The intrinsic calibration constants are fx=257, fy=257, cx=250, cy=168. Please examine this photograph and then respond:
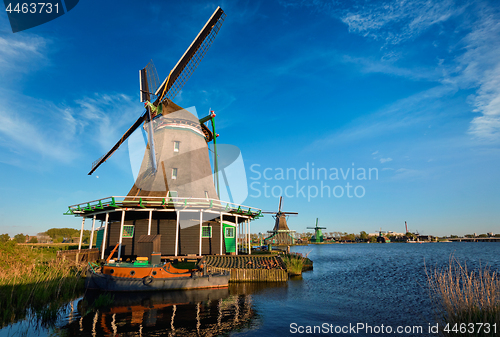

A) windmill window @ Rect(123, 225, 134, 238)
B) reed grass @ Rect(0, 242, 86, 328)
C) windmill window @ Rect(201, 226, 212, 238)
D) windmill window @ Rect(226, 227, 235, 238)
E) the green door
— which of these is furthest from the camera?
windmill window @ Rect(226, 227, 235, 238)

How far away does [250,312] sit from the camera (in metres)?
11.7

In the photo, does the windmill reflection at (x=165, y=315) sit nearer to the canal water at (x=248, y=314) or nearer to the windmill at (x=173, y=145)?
the canal water at (x=248, y=314)

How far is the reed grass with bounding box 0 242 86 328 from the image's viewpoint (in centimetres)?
1020

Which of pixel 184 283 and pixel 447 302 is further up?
pixel 447 302

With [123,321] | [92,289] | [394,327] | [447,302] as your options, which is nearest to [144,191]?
[92,289]

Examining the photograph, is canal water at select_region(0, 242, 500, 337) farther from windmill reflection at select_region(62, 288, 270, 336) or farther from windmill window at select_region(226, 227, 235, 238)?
windmill window at select_region(226, 227, 235, 238)

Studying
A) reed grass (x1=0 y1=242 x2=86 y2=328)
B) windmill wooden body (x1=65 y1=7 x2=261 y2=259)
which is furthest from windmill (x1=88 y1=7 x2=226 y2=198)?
reed grass (x1=0 y1=242 x2=86 y2=328)

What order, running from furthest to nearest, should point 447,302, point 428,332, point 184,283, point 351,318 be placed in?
point 184,283
point 351,318
point 428,332
point 447,302

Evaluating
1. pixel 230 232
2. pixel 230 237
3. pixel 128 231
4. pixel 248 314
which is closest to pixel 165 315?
pixel 248 314

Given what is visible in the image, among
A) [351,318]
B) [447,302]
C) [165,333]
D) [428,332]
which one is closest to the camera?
[447,302]

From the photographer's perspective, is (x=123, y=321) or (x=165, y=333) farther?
(x=123, y=321)

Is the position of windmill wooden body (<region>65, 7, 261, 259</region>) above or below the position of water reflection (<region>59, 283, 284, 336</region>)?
above

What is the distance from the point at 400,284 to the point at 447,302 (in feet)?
52.1

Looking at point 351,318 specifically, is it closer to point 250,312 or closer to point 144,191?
point 250,312
